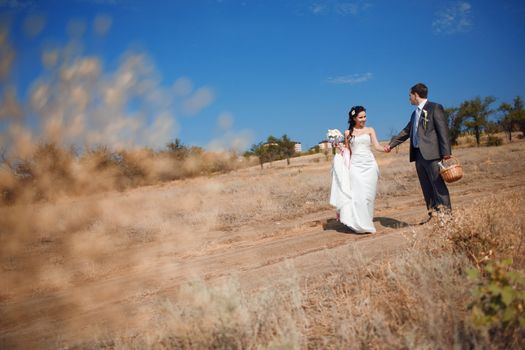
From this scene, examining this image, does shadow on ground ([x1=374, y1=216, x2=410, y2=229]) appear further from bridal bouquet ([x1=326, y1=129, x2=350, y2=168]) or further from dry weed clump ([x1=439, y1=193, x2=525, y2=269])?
dry weed clump ([x1=439, y1=193, x2=525, y2=269])

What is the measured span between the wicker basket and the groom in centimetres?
16

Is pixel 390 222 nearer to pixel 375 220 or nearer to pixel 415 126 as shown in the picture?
pixel 375 220

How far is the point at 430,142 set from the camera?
6.17 metres

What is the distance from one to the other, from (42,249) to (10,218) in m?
1.15

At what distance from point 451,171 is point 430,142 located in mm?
788

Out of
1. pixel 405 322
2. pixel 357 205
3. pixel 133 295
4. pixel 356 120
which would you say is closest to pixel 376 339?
pixel 405 322

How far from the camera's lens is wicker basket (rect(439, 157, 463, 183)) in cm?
553

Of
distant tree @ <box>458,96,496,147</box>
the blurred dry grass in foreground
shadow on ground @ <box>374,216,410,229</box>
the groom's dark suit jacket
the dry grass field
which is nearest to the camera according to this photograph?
the blurred dry grass in foreground

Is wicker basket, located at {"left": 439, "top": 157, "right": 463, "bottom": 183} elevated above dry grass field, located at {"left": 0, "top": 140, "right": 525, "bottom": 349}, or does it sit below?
above

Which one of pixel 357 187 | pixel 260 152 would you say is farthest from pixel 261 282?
pixel 260 152

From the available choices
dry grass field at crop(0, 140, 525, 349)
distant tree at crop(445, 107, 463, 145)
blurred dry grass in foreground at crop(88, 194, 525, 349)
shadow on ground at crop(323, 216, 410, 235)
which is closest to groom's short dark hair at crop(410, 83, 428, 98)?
dry grass field at crop(0, 140, 525, 349)

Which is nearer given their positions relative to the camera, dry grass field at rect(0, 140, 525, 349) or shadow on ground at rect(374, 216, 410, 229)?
dry grass field at rect(0, 140, 525, 349)

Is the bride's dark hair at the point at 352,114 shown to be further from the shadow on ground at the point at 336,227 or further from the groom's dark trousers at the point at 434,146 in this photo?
the shadow on ground at the point at 336,227

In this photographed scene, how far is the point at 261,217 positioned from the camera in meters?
10.5
